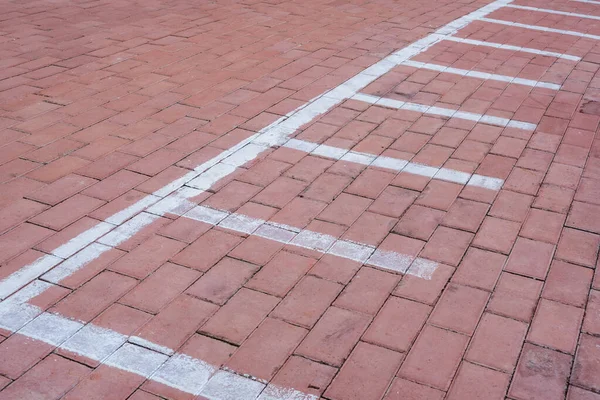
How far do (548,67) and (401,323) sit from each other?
4.55 meters

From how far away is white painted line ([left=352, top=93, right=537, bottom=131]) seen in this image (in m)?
5.46

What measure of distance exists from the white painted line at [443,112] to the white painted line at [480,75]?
3.28 ft

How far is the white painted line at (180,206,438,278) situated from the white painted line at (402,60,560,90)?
10.9 feet

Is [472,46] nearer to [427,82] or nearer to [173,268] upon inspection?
[427,82]

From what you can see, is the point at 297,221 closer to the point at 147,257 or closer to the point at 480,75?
the point at 147,257

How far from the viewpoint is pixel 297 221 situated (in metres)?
4.04

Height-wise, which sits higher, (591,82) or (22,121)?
(22,121)

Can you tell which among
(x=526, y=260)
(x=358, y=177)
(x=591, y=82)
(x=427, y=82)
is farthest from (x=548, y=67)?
(x=526, y=260)

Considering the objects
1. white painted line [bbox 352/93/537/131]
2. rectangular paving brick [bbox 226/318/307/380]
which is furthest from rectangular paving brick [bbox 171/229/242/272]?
white painted line [bbox 352/93/537/131]

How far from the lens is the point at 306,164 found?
15.5 ft

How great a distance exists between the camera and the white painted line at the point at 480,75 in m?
6.34

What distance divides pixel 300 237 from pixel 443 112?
2338 mm

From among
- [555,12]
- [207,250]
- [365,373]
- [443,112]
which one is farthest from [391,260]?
[555,12]

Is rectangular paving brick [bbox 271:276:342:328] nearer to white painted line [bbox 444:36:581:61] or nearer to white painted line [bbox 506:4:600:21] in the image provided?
white painted line [bbox 444:36:581:61]
